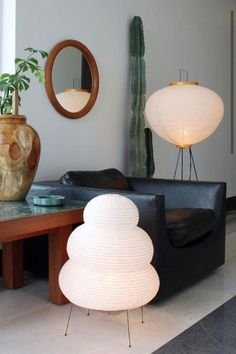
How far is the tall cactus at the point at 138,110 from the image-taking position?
3965 mm

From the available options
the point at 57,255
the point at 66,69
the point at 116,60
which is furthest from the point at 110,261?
the point at 116,60

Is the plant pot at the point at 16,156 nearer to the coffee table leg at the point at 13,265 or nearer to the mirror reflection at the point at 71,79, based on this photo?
the coffee table leg at the point at 13,265

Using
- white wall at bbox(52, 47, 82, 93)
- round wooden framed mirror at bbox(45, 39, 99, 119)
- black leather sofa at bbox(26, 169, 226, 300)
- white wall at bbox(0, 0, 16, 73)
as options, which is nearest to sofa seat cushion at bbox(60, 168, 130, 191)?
black leather sofa at bbox(26, 169, 226, 300)

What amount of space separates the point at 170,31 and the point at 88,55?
1492mm

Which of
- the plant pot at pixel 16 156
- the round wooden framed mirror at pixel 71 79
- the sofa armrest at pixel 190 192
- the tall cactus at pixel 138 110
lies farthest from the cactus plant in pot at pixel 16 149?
the tall cactus at pixel 138 110

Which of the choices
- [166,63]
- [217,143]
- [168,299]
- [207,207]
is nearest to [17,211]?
[168,299]

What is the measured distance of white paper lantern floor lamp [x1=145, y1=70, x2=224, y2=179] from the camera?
11.1ft

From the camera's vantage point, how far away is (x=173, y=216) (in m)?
2.72

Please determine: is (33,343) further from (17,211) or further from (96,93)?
(96,93)

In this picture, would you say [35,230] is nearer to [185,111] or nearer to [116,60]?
[185,111]

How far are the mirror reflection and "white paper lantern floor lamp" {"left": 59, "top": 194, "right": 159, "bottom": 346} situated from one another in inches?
65.2

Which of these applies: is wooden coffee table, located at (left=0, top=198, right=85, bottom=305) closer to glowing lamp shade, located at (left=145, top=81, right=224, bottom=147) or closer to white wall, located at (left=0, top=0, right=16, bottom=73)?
white wall, located at (left=0, top=0, right=16, bottom=73)

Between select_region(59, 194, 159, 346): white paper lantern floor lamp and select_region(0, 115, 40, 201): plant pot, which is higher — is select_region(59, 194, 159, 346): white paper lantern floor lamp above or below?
below

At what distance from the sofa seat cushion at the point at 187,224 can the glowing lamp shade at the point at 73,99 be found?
4.10 ft
